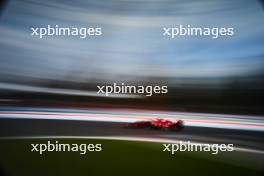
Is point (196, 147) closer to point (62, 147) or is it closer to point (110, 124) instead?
point (110, 124)

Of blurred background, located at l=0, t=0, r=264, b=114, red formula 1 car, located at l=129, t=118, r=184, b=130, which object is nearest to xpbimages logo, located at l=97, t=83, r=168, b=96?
blurred background, located at l=0, t=0, r=264, b=114

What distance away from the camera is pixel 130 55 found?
4.86 feet

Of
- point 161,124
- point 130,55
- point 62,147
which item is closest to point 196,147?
point 161,124

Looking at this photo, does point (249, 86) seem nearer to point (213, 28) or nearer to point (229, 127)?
point (229, 127)

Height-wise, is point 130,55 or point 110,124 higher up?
point 130,55

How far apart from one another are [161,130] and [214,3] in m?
0.67

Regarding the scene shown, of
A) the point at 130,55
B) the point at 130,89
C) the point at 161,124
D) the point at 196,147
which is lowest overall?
the point at 196,147

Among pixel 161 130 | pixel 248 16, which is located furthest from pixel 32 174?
pixel 248 16

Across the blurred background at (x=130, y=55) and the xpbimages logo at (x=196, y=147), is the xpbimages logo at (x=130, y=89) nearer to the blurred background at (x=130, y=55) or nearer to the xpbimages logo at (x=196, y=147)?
the blurred background at (x=130, y=55)

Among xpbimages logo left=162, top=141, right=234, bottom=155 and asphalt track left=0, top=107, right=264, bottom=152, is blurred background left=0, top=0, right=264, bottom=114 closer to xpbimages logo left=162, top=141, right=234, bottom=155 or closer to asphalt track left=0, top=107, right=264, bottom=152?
asphalt track left=0, top=107, right=264, bottom=152

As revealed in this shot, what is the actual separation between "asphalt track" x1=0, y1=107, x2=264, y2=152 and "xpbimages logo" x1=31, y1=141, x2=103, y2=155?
5cm

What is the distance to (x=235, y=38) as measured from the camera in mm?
1479

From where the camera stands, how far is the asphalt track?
58.6 inches

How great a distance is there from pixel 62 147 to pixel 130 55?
0.56m
